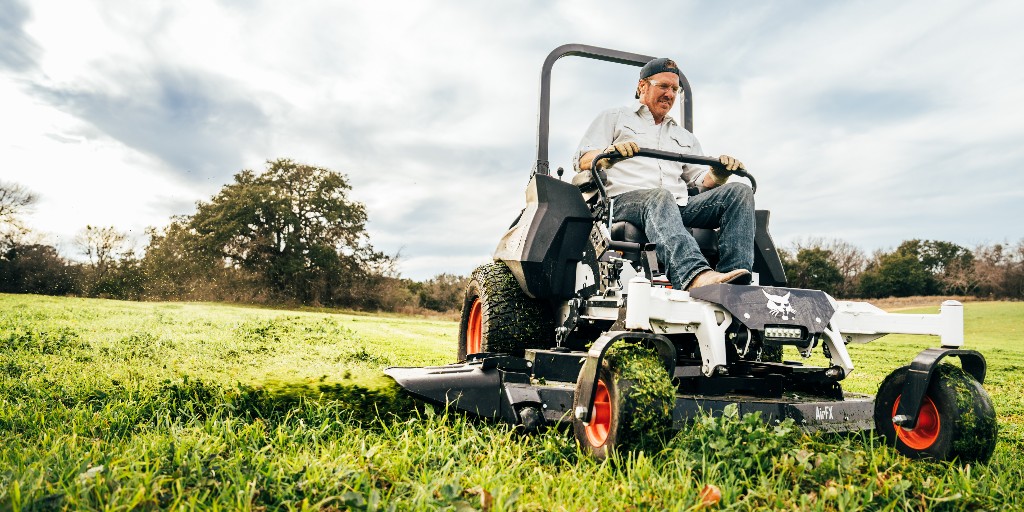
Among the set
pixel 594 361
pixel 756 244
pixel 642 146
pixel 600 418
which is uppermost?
pixel 642 146

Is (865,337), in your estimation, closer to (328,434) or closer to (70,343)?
(328,434)

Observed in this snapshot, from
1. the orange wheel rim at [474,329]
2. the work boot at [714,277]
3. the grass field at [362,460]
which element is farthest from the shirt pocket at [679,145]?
the grass field at [362,460]

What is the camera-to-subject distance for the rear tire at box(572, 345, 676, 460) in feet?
7.70

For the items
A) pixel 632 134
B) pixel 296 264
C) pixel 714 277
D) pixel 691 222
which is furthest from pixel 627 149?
pixel 296 264

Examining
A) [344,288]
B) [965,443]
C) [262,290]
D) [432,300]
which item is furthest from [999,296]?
[965,443]

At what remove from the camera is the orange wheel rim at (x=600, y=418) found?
101 inches

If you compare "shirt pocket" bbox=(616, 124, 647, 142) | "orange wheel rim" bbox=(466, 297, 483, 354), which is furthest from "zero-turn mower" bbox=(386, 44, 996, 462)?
"orange wheel rim" bbox=(466, 297, 483, 354)

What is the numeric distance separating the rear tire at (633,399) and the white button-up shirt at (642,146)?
147 cm

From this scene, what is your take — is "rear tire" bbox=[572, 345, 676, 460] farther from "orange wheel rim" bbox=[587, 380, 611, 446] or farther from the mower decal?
the mower decal

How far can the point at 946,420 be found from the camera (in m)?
2.57

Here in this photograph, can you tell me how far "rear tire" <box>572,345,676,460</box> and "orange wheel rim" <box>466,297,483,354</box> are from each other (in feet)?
9.14

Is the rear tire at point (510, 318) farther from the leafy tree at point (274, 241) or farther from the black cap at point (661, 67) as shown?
the leafy tree at point (274, 241)

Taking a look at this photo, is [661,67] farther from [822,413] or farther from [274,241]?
[274,241]

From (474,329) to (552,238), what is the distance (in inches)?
68.0
